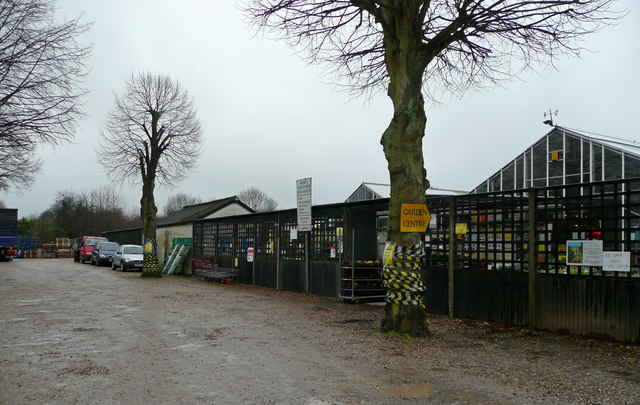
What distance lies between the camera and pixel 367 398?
5.45 metres

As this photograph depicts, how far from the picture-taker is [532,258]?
9727mm

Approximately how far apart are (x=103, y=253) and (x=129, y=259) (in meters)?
7.30

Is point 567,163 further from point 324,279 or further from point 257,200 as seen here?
point 257,200

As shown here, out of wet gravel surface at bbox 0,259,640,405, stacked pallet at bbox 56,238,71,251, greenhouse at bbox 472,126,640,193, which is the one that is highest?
greenhouse at bbox 472,126,640,193

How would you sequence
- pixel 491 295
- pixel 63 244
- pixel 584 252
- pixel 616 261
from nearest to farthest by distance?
pixel 616 261, pixel 584 252, pixel 491 295, pixel 63 244

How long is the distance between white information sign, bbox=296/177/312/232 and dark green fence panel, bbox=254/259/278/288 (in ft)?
11.3

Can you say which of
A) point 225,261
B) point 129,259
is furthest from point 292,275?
point 129,259

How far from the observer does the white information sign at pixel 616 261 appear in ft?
27.0

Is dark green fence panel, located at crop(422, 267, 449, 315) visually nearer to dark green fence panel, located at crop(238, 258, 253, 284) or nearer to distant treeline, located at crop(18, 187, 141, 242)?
dark green fence panel, located at crop(238, 258, 253, 284)

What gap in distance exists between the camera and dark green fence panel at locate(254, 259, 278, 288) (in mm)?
19297

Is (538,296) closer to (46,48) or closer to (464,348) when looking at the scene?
(464,348)

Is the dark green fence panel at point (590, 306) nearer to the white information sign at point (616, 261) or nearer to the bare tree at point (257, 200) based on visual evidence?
the white information sign at point (616, 261)

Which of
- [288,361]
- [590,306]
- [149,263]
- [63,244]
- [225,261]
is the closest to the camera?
[288,361]

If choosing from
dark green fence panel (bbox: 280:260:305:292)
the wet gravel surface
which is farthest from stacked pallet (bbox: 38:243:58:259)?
the wet gravel surface
